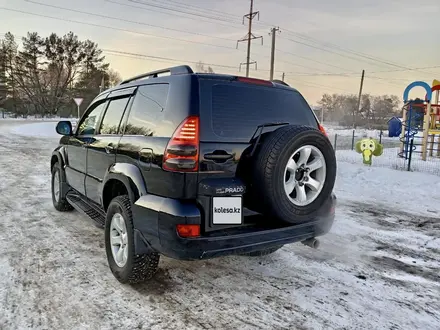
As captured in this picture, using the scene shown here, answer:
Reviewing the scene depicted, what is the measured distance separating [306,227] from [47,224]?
3.64 metres

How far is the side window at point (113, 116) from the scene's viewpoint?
11.7ft

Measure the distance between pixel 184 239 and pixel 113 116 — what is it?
188 cm

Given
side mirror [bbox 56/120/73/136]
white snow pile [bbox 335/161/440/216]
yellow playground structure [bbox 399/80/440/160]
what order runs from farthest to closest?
yellow playground structure [bbox 399/80/440/160]
white snow pile [bbox 335/161/440/216]
side mirror [bbox 56/120/73/136]

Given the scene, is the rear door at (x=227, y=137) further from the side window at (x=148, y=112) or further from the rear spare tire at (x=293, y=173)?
the side window at (x=148, y=112)

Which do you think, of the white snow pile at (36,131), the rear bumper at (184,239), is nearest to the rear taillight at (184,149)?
the rear bumper at (184,239)

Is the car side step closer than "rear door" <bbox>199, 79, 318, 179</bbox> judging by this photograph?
No

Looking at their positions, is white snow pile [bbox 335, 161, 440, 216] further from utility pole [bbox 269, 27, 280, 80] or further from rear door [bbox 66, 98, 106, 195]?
utility pole [bbox 269, 27, 280, 80]

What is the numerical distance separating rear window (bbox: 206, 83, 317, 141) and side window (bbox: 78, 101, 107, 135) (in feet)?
6.25

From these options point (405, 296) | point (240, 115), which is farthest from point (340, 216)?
point (240, 115)

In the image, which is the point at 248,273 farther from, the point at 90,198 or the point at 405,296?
the point at 90,198

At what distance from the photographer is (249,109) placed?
2.98 m

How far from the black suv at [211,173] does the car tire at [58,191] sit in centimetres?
231

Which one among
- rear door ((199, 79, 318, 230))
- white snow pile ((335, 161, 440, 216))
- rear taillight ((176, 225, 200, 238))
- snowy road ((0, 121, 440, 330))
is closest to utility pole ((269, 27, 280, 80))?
white snow pile ((335, 161, 440, 216))

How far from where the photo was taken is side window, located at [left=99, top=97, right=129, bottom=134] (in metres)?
3.58
